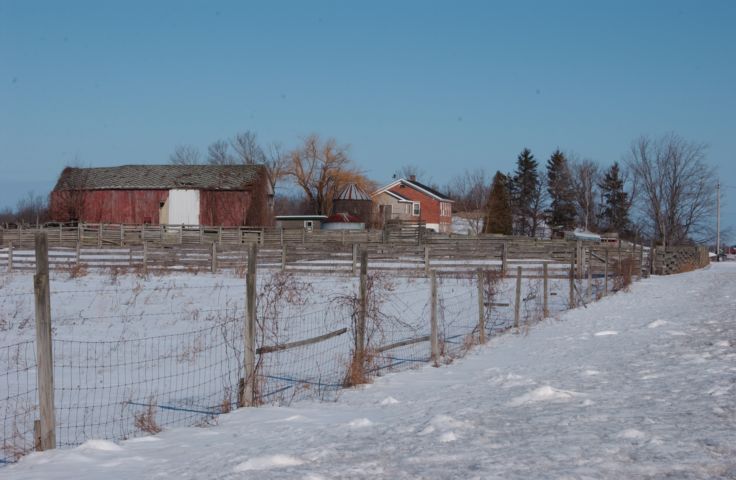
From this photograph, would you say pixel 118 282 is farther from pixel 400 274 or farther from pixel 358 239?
pixel 358 239

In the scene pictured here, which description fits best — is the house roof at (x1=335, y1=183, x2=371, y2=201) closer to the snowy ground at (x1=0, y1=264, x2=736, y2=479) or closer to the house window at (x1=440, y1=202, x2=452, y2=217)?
the house window at (x1=440, y1=202, x2=452, y2=217)

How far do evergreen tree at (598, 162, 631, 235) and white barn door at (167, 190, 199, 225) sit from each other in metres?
50.1

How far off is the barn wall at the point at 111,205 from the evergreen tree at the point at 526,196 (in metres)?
46.6

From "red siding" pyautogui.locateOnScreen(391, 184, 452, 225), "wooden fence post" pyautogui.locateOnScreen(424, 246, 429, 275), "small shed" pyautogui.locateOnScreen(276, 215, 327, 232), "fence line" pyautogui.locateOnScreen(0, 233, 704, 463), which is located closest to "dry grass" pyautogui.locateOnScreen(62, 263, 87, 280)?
"fence line" pyautogui.locateOnScreen(0, 233, 704, 463)

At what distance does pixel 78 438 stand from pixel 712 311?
1372 centimetres

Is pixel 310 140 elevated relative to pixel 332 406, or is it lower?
elevated

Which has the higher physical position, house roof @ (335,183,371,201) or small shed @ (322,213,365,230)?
house roof @ (335,183,371,201)

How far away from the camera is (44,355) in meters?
6.45

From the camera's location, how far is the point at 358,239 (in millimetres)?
53562

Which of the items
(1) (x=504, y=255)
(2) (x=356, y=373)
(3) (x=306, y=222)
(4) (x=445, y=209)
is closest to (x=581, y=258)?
(1) (x=504, y=255)

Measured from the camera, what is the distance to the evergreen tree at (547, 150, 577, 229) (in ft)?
284

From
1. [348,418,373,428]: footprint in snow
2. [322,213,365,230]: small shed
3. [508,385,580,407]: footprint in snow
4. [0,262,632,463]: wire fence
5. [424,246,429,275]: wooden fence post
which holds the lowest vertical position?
[0,262,632,463]: wire fence

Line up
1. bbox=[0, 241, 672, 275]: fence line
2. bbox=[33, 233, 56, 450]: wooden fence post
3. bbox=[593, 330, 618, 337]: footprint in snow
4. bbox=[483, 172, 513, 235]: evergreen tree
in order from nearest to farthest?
bbox=[33, 233, 56, 450]: wooden fence post
bbox=[593, 330, 618, 337]: footprint in snow
bbox=[0, 241, 672, 275]: fence line
bbox=[483, 172, 513, 235]: evergreen tree

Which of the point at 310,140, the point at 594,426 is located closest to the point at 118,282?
the point at 594,426
